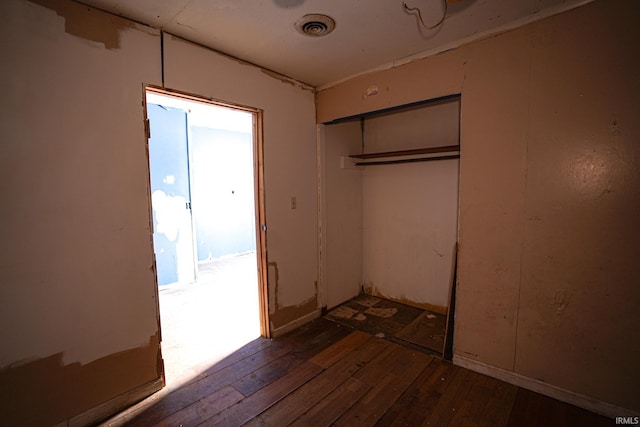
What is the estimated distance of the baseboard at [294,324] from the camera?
2641 mm

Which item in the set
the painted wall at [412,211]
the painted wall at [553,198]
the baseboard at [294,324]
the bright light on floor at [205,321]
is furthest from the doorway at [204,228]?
the painted wall at [553,198]

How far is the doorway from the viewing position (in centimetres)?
251

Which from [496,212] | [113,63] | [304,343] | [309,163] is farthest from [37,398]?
[496,212]

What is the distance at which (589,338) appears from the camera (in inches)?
66.1

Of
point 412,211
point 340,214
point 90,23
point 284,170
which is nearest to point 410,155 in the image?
point 412,211

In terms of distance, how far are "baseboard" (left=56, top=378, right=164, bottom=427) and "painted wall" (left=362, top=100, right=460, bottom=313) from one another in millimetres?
2445

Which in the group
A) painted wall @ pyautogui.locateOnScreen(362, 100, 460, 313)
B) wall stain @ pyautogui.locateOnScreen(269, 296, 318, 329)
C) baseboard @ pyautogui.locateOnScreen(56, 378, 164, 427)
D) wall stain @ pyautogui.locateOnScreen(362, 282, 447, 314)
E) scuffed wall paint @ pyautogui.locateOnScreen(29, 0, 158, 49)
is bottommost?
baseboard @ pyautogui.locateOnScreen(56, 378, 164, 427)

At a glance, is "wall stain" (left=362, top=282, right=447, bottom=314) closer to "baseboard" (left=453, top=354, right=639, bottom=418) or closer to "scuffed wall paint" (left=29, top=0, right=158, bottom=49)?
"baseboard" (left=453, top=354, right=639, bottom=418)

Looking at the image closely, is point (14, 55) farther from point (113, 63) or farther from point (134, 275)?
point (134, 275)

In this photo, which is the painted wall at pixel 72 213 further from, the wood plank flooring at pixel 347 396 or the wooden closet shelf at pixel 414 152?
the wooden closet shelf at pixel 414 152

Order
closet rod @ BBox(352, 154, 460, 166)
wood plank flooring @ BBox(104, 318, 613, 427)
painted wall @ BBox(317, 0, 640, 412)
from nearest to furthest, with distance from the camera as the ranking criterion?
painted wall @ BBox(317, 0, 640, 412) → wood plank flooring @ BBox(104, 318, 613, 427) → closet rod @ BBox(352, 154, 460, 166)

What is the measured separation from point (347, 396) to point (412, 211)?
197 centimetres

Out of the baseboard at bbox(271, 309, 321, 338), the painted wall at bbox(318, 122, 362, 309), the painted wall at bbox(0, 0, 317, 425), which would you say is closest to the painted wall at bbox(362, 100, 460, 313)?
the painted wall at bbox(318, 122, 362, 309)

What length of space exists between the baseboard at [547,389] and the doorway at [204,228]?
5.67ft
